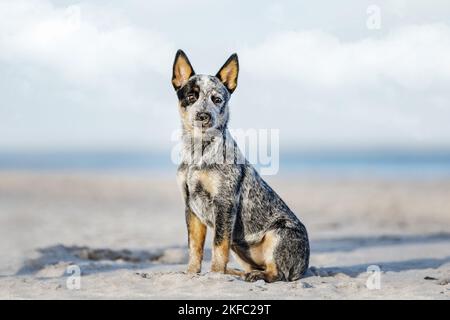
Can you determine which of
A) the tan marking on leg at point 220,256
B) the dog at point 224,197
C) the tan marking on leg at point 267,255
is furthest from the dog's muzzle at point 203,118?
the tan marking on leg at point 267,255

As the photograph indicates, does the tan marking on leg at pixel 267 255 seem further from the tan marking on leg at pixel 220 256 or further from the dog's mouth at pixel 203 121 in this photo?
the dog's mouth at pixel 203 121

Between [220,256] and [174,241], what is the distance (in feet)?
19.4

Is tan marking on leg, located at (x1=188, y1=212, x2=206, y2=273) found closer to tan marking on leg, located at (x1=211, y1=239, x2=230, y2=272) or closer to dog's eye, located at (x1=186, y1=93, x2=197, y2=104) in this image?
tan marking on leg, located at (x1=211, y1=239, x2=230, y2=272)

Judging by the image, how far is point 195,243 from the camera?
7520 millimetres

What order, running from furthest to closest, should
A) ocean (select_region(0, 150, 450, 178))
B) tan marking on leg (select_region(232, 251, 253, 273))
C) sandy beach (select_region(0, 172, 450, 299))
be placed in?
ocean (select_region(0, 150, 450, 178)) < tan marking on leg (select_region(232, 251, 253, 273)) < sandy beach (select_region(0, 172, 450, 299))

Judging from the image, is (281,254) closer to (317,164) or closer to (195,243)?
(195,243)

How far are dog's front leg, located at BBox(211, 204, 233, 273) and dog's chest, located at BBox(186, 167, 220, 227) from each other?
0.32ft

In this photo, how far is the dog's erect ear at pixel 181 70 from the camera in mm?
7414

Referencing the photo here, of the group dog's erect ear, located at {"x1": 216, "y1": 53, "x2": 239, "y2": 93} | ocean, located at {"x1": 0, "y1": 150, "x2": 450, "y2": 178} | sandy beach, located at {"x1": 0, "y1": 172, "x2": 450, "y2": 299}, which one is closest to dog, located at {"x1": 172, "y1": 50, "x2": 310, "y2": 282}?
dog's erect ear, located at {"x1": 216, "y1": 53, "x2": 239, "y2": 93}

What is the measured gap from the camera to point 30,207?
1778 centimetres

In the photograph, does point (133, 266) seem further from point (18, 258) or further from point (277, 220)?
point (277, 220)

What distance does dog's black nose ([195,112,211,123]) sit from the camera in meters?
7.19

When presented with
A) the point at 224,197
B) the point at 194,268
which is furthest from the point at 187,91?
the point at 194,268

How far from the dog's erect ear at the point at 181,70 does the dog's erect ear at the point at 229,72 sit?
0.95 feet
